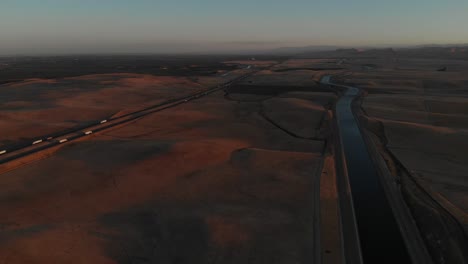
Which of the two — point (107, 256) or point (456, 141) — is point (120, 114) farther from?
point (456, 141)

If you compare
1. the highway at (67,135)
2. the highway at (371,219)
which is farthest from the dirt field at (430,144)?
the highway at (67,135)

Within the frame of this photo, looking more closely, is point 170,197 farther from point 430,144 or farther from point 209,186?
point 430,144

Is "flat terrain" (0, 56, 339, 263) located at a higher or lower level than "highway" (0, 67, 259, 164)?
lower

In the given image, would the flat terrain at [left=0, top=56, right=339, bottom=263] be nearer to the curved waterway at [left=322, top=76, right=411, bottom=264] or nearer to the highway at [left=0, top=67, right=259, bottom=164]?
the highway at [left=0, top=67, right=259, bottom=164]

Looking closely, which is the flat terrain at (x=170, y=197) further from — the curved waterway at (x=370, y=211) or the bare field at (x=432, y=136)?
the bare field at (x=432, y=136)

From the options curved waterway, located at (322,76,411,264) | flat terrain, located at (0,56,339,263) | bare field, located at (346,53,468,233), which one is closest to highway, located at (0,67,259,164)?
flat terrain, located at (0,56,339,263)

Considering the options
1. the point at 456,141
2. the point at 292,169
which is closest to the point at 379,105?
the point at 456,141

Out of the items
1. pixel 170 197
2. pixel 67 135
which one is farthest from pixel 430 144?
pixel 67 135
